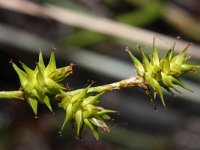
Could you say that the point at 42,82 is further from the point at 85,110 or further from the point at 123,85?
the point at 123,85

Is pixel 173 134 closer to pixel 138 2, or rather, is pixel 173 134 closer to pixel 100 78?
pixel 100 78

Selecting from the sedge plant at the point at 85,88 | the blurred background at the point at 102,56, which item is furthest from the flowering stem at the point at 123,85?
the blurred background at the point at 102,56

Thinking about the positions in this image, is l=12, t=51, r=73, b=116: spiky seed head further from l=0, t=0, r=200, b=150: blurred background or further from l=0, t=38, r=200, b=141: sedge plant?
l=0, t=0, r=200, b=150: blurred background

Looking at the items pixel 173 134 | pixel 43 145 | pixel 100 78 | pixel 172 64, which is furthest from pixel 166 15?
pixel 172 64

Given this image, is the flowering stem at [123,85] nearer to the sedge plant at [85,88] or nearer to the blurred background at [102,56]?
the sedge plant at [85,88]

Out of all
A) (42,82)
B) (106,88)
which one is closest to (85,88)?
(106,88)

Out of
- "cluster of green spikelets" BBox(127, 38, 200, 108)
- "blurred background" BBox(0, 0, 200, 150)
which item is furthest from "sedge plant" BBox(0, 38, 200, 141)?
"blurred background" BBox(0, 0, 200, 150)
